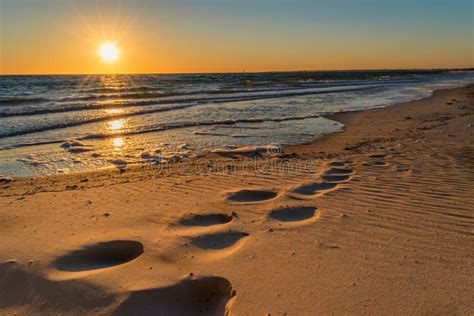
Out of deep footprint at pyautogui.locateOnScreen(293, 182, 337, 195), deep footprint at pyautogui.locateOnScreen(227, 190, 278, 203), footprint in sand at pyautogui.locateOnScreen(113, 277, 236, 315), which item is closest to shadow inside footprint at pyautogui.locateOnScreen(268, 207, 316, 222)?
deep footprint at pyautogui.locateOnScreen(227, 190, 278, 203)

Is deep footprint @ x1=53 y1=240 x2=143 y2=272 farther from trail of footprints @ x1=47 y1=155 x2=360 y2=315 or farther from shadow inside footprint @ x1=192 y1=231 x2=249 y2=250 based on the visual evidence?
shadow inside footprint @ x1=192 y1=231 x2=249 y2=250

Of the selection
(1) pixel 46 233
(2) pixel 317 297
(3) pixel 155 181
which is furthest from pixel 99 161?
(2) pixel 317 297

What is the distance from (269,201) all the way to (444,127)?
720 centimetres

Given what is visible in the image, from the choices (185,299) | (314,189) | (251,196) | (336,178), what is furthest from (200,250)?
(336,178)

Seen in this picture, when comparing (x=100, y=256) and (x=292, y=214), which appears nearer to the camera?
(x=100, y=256)

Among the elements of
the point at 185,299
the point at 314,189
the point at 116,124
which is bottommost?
the point at 185,299

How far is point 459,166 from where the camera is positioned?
19.6 ft

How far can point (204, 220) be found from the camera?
412 cm

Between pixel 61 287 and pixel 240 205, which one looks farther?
pixel 240 205

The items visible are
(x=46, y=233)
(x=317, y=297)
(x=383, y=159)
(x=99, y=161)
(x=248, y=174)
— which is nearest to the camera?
(x=317, y=297)

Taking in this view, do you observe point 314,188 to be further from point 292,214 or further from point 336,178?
point 292,214

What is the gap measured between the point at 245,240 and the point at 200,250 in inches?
17.1

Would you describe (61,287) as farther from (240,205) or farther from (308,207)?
(308,207)

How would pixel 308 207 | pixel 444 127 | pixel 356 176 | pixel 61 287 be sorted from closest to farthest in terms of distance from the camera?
1. pixel 61 287
2. pixel 308 207
3. pixel 356 176
4. pixel 444 127
